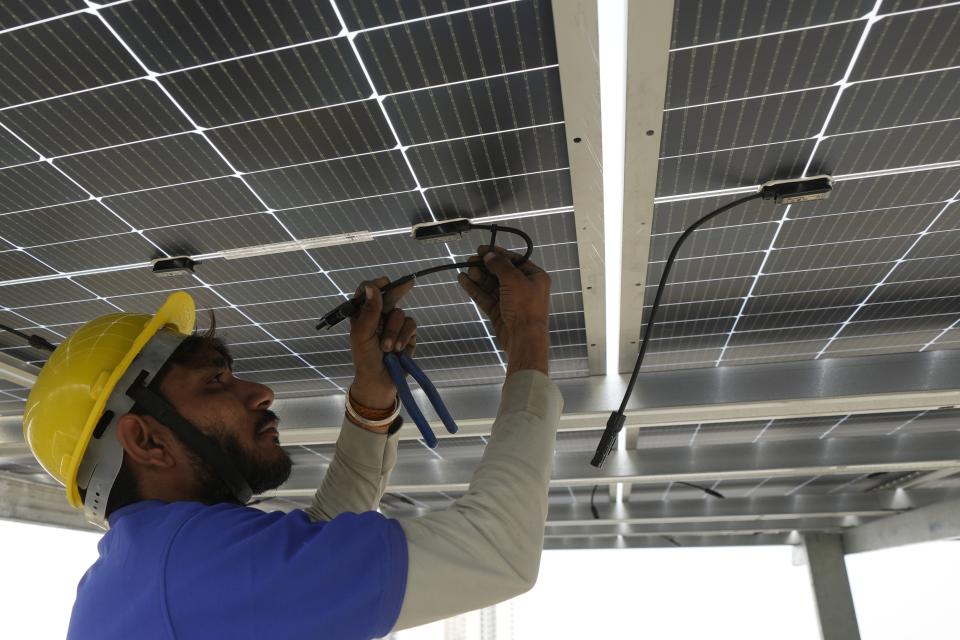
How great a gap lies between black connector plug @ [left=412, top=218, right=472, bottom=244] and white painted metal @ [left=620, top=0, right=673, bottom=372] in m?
1.31

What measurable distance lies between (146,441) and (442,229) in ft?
11.0

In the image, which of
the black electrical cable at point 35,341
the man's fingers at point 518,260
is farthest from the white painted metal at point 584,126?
the black electrical cable at point 35,341

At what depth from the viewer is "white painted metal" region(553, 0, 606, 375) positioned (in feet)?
11.9

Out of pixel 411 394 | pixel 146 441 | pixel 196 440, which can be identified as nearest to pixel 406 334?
pixel 411 394

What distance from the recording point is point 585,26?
11.9ft

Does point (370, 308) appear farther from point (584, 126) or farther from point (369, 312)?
point (584, 126)

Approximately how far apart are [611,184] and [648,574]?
25.5 meters

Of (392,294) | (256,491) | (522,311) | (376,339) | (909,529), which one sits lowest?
(256,491)

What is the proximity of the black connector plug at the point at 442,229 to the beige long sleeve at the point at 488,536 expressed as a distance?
3.46 metres

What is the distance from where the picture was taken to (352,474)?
11.8ft

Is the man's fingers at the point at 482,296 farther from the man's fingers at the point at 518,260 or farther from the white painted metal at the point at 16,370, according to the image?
the white painted metal at the point at 16,370

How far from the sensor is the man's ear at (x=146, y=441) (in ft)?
9.08

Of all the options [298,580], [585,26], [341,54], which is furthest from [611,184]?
[298,580]

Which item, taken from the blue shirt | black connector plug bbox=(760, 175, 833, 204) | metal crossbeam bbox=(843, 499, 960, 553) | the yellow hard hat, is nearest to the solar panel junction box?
the yellow hard hat
